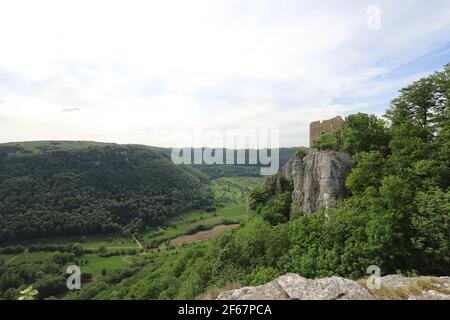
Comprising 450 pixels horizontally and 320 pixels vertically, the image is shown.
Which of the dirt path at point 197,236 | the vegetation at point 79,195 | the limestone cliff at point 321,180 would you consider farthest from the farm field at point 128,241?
the limestone cliff at point 321,180

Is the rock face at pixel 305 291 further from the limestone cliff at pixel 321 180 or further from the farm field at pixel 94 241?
the farm field at pixel 94 241

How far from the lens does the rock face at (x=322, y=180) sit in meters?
28.7

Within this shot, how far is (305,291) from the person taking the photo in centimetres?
1043

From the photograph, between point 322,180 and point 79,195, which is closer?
point 322,180

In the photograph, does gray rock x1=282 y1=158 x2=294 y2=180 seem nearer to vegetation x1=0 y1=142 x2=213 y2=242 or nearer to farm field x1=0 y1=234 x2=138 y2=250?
farm field x1=0 y1=234 x2=138 y2=250

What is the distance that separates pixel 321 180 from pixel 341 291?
815 inches

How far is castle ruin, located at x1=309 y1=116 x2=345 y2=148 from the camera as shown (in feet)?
127

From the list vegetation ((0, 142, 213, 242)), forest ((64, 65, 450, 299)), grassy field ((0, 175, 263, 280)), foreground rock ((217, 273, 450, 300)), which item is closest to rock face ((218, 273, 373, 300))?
foreground rock ((217, 273, 450, 300))

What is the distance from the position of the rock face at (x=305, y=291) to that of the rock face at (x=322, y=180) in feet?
59.9

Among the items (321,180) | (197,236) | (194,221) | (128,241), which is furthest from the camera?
(194,221)

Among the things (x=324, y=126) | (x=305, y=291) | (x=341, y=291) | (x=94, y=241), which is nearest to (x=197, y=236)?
(x=94, y=241)

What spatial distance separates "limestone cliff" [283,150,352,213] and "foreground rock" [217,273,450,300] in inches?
685

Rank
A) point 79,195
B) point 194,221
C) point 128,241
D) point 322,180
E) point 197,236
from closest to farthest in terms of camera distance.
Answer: point 322,180 < point 197,236 < point 128,241 < point 79,195 < point 194,221

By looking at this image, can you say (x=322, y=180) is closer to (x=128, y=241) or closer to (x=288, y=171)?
(x=288, y=171)
